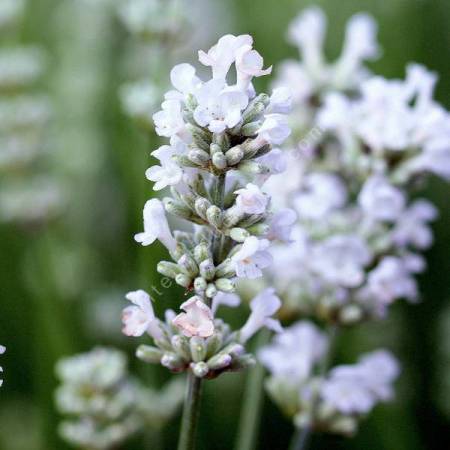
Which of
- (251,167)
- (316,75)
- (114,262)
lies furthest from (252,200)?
(114,262)

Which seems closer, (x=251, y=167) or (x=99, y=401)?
(x=251, y=167)

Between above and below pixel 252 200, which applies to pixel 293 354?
below

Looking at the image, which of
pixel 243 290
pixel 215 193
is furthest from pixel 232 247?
pixel 243 290

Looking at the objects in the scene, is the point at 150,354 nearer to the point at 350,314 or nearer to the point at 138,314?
the point at 138,314

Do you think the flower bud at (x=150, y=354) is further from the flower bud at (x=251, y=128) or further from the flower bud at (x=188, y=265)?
the flower bud at (x=251, y=128)

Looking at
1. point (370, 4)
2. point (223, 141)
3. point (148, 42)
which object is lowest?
point (223, 141)

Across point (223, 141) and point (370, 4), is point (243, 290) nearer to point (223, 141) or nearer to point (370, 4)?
point (223, 141)
